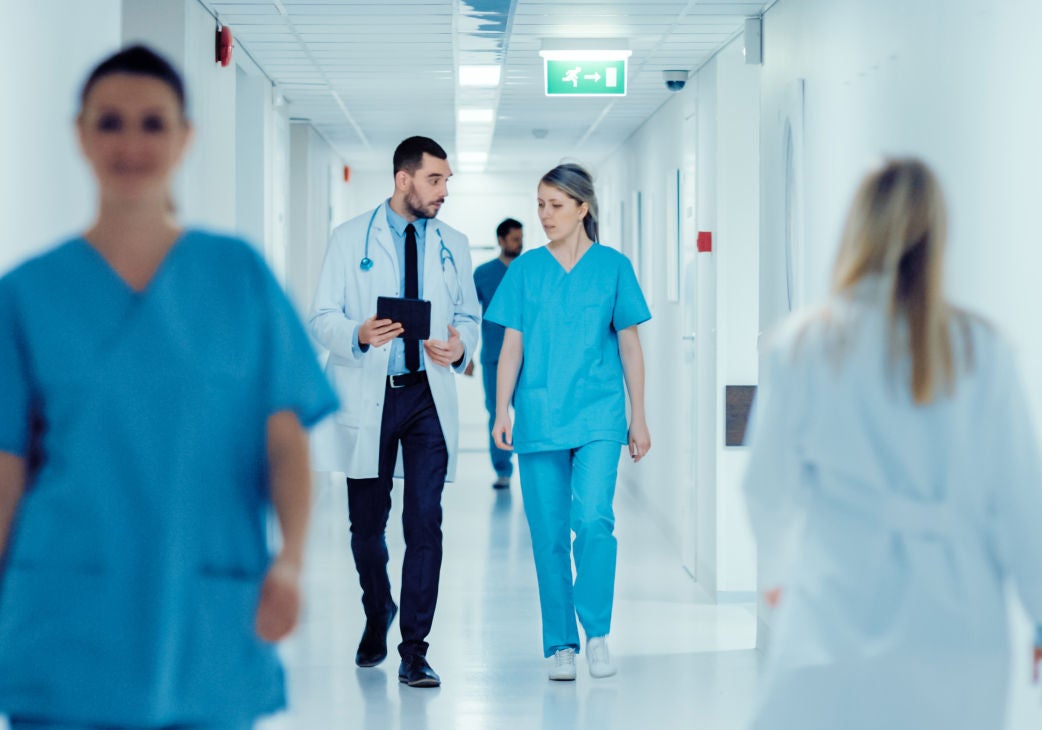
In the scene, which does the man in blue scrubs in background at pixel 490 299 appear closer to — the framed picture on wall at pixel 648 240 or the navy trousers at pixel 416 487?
the framed picture on wall at pixel 648 240

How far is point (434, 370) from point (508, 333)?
351mm

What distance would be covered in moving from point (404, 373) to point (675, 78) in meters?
3.26

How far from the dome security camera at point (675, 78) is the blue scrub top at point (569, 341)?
2640 mm

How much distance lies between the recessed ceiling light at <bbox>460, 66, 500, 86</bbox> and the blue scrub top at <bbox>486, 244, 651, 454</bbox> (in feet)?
9.04

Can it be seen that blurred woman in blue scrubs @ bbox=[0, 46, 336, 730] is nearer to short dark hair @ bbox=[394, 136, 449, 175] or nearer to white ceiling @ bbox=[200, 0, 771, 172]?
short dark hair @ bbox=[394, 136, 449, 175]

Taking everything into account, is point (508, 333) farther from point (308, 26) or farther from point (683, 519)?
point (683, 519)

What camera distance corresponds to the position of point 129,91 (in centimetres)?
167

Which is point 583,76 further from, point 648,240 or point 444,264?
point 648,240

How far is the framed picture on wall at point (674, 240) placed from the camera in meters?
7.43

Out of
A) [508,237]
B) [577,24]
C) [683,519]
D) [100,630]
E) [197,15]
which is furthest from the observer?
[508,237]

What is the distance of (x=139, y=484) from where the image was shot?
5.24 ft

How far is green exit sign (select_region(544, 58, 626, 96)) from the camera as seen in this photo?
21.1 feet

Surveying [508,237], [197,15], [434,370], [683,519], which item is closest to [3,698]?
[434,370]

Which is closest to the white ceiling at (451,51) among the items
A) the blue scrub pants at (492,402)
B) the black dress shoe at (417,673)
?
the blue scrub pants at (492,402)
